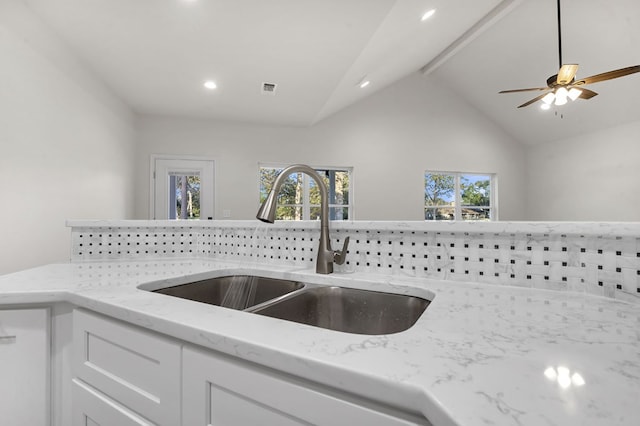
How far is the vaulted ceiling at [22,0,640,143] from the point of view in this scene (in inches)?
90.0

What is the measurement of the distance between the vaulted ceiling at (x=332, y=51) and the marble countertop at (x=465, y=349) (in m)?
2.28

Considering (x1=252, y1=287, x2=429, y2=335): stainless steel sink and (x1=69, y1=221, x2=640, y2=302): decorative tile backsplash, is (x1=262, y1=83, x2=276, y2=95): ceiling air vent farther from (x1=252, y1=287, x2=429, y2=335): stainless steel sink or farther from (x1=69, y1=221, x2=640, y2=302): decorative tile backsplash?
(x1=252, y1=287, x2=429, y2=335): stainless steel sink

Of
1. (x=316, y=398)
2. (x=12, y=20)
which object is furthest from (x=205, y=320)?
(x=12, y=20)

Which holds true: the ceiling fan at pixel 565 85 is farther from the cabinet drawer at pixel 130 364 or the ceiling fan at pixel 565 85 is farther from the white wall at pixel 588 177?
the cabinet drawer at pixel 130 364

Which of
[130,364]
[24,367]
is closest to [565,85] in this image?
[130,364]

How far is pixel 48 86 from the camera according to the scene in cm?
232

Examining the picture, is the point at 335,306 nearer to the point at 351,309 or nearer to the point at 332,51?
the point at 351,309

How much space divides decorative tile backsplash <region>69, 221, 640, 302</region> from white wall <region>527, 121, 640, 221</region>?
217 inches

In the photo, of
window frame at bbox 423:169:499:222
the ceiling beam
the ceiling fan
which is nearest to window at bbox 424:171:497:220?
window frame at bbox 423:169:499:222

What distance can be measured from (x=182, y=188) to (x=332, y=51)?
2.80 meters

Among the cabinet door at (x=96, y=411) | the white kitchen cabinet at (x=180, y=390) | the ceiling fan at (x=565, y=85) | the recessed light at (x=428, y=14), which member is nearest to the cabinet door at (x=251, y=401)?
the white kitchen cabinet at (x=180, y=390)

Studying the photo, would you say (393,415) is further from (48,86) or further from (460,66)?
(460,66)

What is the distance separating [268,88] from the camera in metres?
3.51

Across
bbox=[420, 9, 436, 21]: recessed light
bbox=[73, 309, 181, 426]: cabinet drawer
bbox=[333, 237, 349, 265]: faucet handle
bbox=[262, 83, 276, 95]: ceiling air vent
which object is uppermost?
bbox=[420, 9, 436, 21]: recessed light
